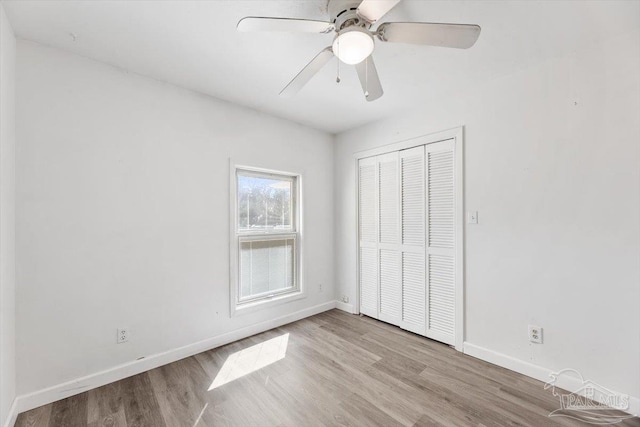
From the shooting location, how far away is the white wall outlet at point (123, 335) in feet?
7.06

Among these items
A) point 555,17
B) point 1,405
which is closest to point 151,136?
point 1,405

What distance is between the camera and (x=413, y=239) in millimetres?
2994

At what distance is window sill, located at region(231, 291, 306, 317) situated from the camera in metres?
2.86

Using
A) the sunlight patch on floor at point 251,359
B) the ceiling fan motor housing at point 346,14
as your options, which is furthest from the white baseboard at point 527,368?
the ceiling fan motor housing at point 346,14

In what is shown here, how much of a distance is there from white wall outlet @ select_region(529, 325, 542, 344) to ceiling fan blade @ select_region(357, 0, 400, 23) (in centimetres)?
249

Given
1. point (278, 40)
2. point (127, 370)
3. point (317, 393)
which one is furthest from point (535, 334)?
point (127, 370)

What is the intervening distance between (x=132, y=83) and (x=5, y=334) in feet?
6.31

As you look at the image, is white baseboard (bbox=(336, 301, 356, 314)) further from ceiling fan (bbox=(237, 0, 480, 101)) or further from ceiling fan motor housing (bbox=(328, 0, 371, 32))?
ceiling fan motor housing (bbox=(328, 0, 371, 32))

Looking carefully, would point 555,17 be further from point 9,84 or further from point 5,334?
point 5,334

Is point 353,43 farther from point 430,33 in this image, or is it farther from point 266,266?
point 266,266

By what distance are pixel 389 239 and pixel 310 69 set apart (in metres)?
2.18

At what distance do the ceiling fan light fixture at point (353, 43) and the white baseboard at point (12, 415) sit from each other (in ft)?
9.24

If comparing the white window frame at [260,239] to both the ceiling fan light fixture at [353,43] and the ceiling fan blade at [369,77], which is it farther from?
the ceiling fan light fixture at [353,43]

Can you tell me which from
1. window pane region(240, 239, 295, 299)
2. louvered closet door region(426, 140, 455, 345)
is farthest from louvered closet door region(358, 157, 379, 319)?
window pane region(240, 239, 295, 299)
